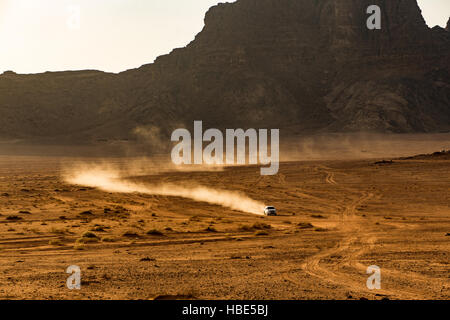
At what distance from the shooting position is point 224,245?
909 inches

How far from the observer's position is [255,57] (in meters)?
192

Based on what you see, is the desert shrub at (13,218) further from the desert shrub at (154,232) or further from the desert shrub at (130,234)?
the desert shrub at (154,232)

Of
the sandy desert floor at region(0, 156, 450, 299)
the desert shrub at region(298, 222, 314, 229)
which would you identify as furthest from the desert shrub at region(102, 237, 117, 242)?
the desert shrub at region(298, 222, 314, 229)

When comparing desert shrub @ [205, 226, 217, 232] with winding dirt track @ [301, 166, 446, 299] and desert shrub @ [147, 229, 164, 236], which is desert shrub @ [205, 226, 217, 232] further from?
winding dirt track @ [301, 166, 446, 299]

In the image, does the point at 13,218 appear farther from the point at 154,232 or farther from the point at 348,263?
the point at 348,263

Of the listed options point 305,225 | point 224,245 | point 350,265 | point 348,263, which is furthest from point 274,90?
point 350,265

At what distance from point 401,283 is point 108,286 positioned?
336 inches

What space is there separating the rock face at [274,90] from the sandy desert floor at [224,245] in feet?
351

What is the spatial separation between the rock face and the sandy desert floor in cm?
10695

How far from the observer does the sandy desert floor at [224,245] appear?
1495cm
